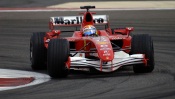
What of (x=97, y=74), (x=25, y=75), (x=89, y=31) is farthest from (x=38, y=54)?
(x=97, y=74)

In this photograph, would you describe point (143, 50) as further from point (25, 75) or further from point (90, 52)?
point (25, 75)

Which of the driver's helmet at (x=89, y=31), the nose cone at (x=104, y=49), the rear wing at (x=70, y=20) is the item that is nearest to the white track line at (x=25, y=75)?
the nose cone at (x=104, y=49)

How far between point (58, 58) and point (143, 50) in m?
1.74

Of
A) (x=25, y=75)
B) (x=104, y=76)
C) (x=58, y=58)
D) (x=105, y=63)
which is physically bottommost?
(x=25, y=75)

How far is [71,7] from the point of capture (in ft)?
104

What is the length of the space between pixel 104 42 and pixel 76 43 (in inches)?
43.0

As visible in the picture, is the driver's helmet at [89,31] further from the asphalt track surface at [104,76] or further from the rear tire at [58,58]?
the rear tire at [58,58]

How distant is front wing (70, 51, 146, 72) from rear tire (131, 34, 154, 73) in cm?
25

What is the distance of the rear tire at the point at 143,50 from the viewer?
13320 millimetres

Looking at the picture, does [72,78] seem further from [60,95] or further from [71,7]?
[71,7]

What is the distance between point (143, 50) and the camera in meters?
13.4

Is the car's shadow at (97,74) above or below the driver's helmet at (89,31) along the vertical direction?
below

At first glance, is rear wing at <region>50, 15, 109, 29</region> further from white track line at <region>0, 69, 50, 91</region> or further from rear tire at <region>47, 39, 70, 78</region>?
rear tire at <region>47, 39, 70, 78</region>

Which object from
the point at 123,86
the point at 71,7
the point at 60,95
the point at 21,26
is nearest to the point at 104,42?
the point at 123,86
